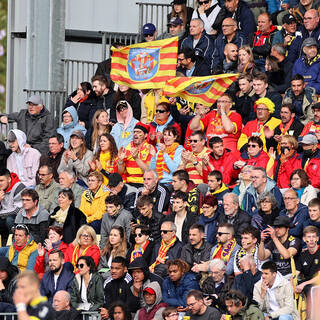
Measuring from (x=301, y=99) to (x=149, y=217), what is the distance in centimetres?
315

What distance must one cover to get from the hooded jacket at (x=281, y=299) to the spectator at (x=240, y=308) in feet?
1.08

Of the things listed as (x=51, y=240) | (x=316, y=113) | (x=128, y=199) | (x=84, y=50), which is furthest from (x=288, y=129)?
(x=84, y=50)

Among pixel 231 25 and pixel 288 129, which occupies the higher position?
pixel 231 25

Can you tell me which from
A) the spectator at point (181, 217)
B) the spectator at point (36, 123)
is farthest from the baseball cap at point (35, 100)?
the spectator at point (181, 217)

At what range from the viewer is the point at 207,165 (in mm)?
18734

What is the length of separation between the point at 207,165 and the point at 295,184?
1.76m

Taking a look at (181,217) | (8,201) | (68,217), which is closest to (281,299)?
(181,217)

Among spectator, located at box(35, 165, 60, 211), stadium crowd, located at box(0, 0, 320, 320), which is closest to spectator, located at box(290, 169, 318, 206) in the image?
stadium crowd, located at box(0, 0, 320, 320)

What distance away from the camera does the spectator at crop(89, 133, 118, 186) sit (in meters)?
19.8

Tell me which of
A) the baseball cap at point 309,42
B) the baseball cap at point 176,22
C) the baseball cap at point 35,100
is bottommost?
the baseball cap at point 35,100

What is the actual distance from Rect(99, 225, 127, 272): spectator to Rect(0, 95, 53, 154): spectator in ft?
13.0

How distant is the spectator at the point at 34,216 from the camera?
18.9 metres

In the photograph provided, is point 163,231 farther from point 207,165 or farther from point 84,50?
point 84,50

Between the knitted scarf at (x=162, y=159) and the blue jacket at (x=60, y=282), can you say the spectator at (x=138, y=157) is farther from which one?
the blue jacket at (x=60, y=282)
